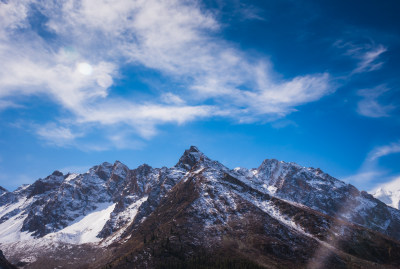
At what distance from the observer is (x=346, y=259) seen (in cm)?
17862

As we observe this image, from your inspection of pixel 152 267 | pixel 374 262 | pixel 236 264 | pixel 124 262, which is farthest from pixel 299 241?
pixel 124 262

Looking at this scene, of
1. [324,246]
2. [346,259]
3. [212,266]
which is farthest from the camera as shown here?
[324,246]

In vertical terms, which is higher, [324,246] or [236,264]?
[324,246]

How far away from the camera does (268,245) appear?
18975 cm

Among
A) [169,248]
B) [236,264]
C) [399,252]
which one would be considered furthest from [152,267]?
[399,252]

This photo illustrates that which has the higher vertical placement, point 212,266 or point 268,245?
point 268,245

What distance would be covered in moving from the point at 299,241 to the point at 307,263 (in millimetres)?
28438

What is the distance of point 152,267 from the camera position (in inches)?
6708

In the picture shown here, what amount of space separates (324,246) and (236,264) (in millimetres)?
70524

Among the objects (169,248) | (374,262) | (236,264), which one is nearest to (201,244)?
(169,248)

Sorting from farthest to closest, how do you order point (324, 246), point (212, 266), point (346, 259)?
point (324, 246), point (346, 259), point (212, 266)

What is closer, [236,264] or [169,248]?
[236,264]

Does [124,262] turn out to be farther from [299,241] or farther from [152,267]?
[299,241]

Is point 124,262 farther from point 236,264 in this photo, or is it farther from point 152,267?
point 236,264
